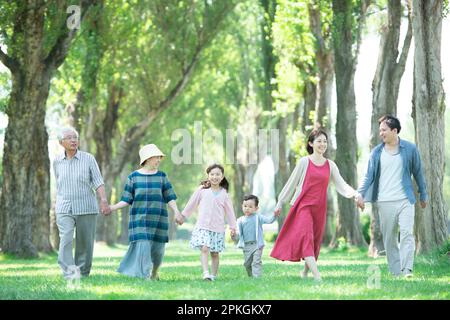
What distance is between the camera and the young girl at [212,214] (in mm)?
13742

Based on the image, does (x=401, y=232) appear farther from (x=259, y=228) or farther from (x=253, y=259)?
(x=253, y=259)

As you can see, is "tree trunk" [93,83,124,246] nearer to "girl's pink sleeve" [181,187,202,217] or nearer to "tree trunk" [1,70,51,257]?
"tree trunk" [1,70,51,257]

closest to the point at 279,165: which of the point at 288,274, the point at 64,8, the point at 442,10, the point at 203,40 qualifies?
the point at 203,40

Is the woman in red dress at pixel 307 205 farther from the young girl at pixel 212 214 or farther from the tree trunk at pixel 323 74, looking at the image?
the tree trunk at pixel 323 74

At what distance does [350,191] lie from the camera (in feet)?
44.0

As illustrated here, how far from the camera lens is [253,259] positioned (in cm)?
A: 1459

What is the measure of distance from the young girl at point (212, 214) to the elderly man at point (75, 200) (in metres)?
1.45

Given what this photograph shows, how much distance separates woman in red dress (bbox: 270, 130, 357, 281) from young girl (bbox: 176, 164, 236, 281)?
0.91 metres

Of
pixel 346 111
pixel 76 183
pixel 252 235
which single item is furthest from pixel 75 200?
pixel 346 111

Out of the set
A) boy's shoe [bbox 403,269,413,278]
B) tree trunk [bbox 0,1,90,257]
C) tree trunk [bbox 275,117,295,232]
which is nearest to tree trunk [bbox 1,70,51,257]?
tree trunk [bbox 0,1,90,257]

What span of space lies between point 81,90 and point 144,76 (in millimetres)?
5058

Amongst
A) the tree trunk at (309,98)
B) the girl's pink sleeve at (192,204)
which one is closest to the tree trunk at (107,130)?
the tree trunk at (309,98)

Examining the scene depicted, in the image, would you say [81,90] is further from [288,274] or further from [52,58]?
[288,274]

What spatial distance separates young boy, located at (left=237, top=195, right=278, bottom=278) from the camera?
14.5 meters
